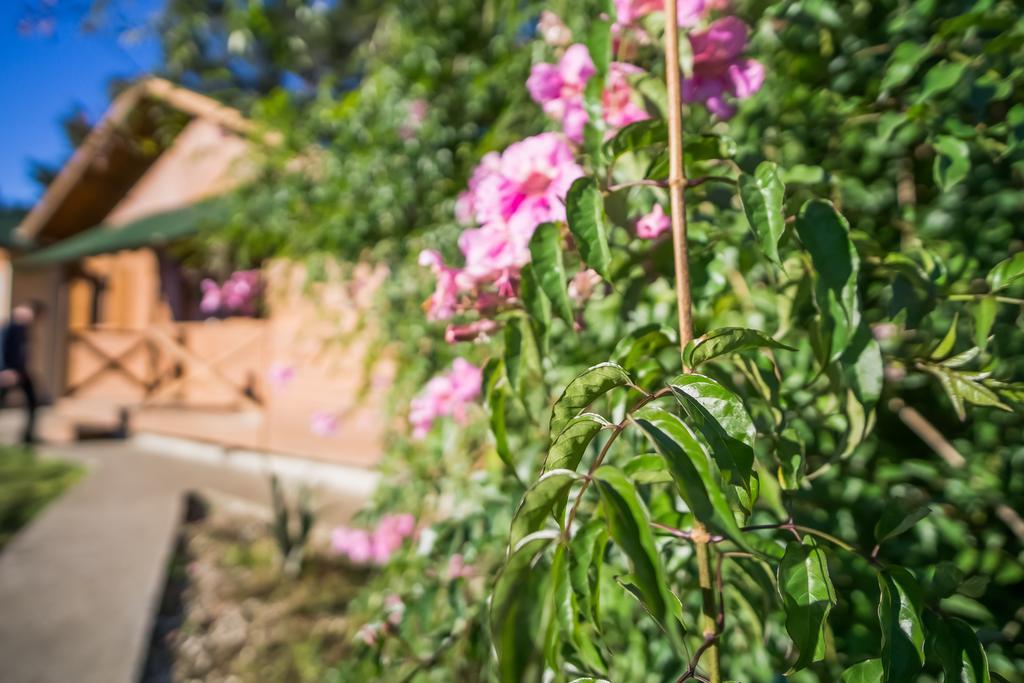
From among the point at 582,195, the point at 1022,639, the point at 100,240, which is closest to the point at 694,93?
the point at 582,195

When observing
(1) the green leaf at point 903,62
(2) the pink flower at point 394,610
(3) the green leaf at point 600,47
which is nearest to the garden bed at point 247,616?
(2) the pink flower at point 394,610

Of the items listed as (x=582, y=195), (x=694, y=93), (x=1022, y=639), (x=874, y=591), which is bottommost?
(x=1022, y=639)

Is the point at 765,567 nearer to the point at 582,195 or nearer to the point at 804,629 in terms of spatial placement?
the point at 804,629

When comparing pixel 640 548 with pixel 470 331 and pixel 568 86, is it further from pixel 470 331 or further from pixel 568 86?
pixel 568 86

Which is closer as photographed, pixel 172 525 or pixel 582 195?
pixel 582 195

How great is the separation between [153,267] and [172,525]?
6986mm

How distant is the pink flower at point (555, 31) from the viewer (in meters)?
1.20

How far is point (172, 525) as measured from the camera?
361cm

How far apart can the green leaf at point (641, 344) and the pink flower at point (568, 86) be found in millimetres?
345

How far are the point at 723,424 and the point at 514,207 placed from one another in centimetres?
42

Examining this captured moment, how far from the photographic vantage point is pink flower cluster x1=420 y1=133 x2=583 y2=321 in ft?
2.38

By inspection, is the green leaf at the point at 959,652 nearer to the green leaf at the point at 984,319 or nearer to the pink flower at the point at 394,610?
the green leaf at the point at 984,319

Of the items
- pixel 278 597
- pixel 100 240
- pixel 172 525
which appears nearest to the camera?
pixel 278 597

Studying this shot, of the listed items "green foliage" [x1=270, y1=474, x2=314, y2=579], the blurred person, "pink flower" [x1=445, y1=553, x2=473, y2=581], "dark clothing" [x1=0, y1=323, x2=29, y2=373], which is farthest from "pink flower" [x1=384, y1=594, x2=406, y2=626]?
"dark clothing" [x1=0, y1=323, x2=29, y2=373]
